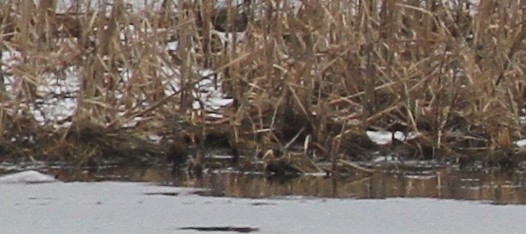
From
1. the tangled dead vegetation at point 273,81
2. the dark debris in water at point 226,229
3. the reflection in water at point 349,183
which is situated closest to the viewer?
the dark debris in water at point 226,229

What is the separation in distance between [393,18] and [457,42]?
313 mm

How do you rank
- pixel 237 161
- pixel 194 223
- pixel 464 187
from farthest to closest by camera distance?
pixel 237 161
pixel 464 187
pixel 194 223

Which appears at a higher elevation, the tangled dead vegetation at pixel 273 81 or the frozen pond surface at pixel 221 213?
the tangled dead vegetation at pixel 273 81

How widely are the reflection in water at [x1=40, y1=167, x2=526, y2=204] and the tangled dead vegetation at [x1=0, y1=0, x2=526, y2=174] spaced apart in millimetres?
167

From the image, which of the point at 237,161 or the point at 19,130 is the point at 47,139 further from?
the point at 237,161

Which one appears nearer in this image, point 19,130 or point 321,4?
point 19,130

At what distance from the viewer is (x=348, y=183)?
6391 mm

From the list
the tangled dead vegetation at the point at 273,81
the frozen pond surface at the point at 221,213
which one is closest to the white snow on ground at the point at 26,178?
the frozen pond surface at the point at 221,213

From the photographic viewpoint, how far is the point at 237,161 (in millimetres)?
6758

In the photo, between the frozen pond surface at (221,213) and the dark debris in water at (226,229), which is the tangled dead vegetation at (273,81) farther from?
the dark debris in water at (226,229)

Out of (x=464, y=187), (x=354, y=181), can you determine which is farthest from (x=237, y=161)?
(x=464, y=187)

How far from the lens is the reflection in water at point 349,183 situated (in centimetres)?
611

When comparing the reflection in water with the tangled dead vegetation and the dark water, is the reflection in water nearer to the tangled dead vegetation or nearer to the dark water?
the dark water

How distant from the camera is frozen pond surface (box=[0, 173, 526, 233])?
542 centimetres
